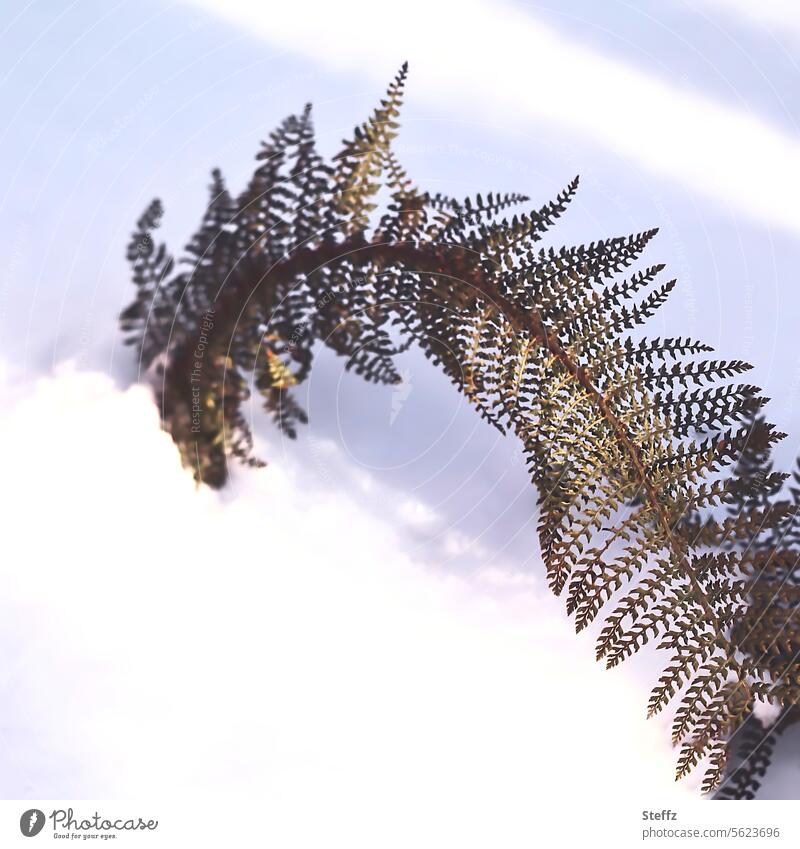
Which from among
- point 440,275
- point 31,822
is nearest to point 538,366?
point 440,275

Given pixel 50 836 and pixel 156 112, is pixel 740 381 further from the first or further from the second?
pixel 50 836

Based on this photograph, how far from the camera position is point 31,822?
0.73 m

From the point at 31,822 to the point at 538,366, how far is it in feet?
2.17

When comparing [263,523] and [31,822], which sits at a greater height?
[263,523]

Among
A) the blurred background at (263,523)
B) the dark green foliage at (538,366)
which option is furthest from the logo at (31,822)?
the dark green foliage at (538,366)

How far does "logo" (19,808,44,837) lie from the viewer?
73 centimetres

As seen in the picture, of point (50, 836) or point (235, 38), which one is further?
point (235, 38)

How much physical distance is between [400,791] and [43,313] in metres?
0.60

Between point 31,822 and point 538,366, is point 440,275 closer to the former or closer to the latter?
point 538,366

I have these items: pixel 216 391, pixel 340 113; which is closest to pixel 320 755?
pixel 216 391

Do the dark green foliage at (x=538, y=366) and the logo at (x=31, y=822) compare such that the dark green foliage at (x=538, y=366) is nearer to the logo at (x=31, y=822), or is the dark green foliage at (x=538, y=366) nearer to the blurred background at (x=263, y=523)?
the blurred background at (x=263, y=523)

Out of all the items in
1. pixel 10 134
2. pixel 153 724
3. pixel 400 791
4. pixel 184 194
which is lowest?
pixel 400 791

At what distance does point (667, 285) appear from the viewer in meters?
0.83

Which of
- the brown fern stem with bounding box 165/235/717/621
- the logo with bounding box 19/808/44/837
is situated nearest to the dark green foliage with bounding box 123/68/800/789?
the brown fern stem with bounding box 165/235/717/621
